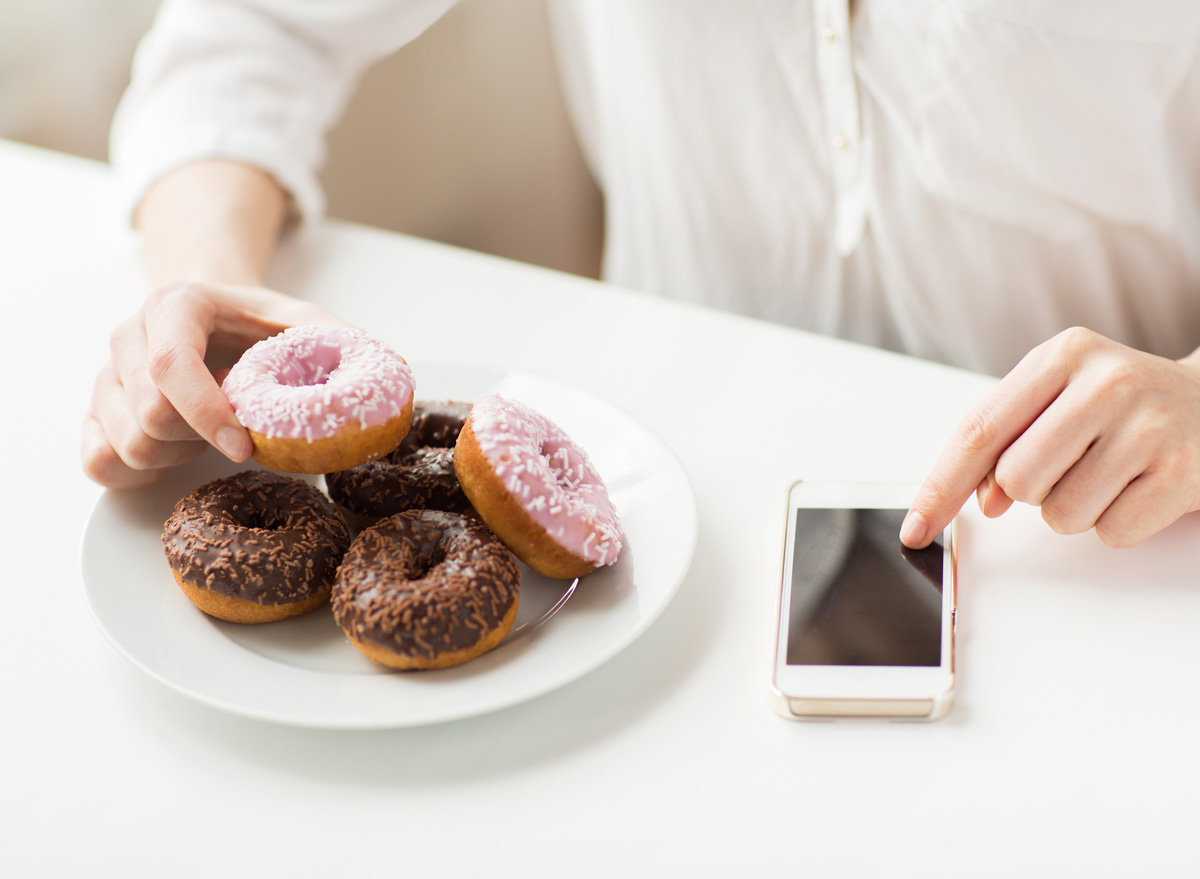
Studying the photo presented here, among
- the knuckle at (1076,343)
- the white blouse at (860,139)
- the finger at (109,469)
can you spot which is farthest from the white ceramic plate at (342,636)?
the white blouse at (860,139)

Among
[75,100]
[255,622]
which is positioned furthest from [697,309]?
[75,100]

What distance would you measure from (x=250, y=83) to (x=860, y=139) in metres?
0.61

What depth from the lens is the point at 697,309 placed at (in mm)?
939

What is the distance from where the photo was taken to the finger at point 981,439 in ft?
2.07

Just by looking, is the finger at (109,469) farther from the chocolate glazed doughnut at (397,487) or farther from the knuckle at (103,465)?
the chocolate glazed doughnut at (397,487)

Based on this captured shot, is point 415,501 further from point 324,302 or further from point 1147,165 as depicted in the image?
point 1147,165

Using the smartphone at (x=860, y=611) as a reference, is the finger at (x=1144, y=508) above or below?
above

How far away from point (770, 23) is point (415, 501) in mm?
566

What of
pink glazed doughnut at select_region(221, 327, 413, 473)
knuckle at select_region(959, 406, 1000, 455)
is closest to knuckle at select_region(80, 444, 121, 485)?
pink glazed doughnut at select_region(221, 327, 413, 473)

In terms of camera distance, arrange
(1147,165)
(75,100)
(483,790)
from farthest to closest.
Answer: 1. (75,100)
2. (1147,165)
3. (483,790)

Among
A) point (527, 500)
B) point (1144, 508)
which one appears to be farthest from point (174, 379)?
point (1144, 508)

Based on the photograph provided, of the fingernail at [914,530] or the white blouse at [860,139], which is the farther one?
the white blouse at [860,139]

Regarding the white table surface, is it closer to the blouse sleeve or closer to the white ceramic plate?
the white ceramic plate

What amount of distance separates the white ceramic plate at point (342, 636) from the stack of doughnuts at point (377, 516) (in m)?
0.01
